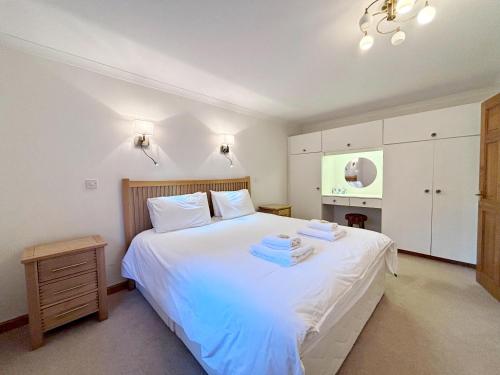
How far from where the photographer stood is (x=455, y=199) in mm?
2750

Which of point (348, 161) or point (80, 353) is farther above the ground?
point (348, 161)

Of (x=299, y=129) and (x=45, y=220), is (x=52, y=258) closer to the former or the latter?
(x=45, y=220)

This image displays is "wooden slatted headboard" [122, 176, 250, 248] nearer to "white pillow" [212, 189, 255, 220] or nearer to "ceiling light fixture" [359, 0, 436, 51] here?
"white pillow" [212, 189, 255, 220]

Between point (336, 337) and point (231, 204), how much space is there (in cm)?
203

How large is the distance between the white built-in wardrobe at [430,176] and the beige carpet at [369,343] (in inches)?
36.6

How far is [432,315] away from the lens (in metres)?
1.83

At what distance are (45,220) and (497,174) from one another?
4356 mm

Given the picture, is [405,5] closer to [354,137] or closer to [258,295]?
[258,295]

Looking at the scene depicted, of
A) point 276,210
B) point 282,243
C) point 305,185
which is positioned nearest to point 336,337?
point 282,243

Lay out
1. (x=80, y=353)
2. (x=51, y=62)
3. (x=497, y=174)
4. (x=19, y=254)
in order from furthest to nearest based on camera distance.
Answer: (x=497, y=174)
(x=51, y=62)
(x=19, y=254)
(x=80, y=353)

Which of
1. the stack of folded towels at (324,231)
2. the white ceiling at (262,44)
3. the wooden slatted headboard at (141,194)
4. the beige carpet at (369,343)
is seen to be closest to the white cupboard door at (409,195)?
the white ceiling at (262,44)

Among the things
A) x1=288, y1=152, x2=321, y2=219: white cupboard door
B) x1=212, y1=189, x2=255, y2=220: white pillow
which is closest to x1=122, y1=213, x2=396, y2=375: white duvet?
x1=212, y1=189, x2=255, y2=220: white pillow

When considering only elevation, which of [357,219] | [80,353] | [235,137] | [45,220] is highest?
[235,137]

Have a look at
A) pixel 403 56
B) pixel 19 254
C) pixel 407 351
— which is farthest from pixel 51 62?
pixel 407 351
